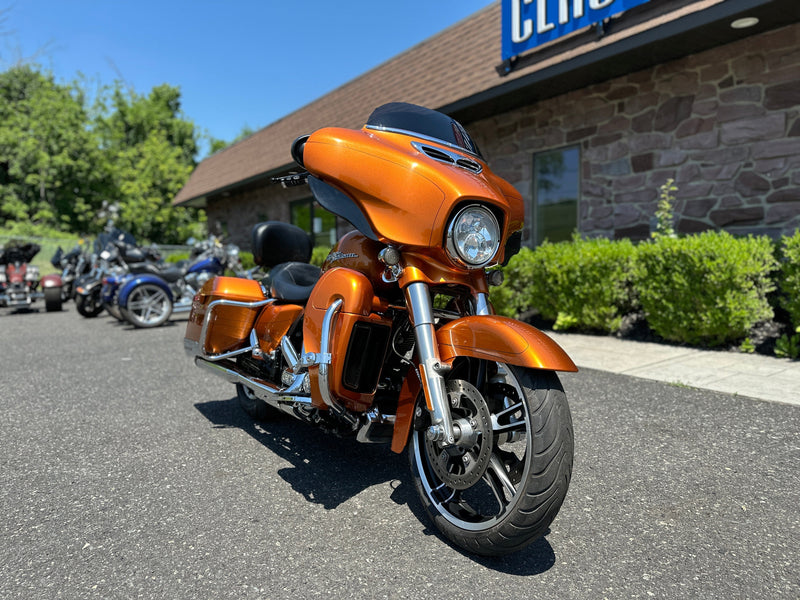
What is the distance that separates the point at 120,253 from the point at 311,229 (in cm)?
576

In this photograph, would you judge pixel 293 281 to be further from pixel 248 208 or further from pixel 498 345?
pixel 248 208

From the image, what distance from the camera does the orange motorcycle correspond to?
203cm

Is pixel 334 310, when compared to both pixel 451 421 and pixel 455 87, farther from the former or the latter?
pixel 455 87

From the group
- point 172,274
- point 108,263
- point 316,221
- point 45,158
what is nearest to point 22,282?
point 108,263

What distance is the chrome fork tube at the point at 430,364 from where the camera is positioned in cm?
216

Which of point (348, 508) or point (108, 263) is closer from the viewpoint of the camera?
point (348, 508)

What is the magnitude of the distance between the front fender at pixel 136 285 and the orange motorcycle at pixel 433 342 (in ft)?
21.9

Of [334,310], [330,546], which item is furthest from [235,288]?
[330,546]

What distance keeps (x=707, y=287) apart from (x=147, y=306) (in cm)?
807

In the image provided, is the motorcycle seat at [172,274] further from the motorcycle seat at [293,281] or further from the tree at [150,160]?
the tree at [150,160]

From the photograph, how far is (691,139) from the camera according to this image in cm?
702

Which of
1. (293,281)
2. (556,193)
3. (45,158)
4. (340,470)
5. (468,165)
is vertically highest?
(45,158)

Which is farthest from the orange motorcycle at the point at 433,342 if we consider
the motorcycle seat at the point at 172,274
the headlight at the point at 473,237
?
the motorcycle seat at the point at 172,274

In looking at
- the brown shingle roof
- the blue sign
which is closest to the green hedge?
the brown shingle roof
